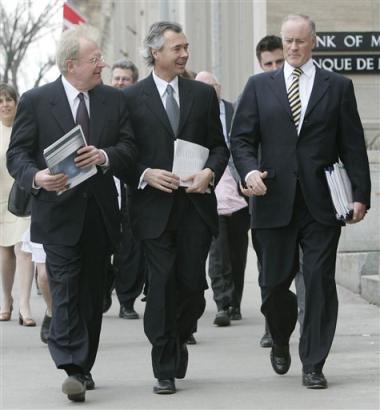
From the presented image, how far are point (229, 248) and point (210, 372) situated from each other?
271 centimetres

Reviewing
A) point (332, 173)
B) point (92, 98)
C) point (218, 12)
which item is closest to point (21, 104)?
point (92, 98)

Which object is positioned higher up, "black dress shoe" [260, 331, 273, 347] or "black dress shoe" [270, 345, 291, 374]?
"black dress shoe" [270, 345, 291, 374]

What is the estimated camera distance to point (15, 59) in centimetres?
4566

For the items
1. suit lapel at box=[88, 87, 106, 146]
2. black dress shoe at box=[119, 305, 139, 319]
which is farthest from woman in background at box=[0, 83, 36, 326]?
suit lapel at box=[88, 87, 106, 146]

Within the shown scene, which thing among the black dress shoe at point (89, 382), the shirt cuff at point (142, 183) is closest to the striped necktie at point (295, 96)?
the shirt cuff at point (142, 183)

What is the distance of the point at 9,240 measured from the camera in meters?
11.8

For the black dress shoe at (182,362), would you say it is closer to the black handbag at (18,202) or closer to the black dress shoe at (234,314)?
the black handbag at (18,202)

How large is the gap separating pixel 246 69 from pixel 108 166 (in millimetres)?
13379

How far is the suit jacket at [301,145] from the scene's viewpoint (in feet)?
26.6

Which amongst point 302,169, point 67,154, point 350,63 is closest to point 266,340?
point 302,169

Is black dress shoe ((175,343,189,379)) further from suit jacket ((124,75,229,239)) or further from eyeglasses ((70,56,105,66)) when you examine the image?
eyeglasses ((70,56,105,66))

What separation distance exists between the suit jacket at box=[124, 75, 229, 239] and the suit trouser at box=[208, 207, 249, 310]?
3144 mm

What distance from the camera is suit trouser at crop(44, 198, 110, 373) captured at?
7789 millimetres

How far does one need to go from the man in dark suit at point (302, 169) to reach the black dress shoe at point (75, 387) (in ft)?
4.10
